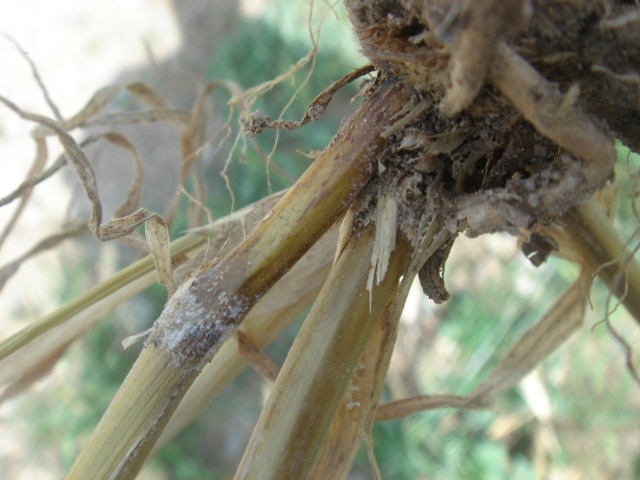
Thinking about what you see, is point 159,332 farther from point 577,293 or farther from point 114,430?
point 577,293

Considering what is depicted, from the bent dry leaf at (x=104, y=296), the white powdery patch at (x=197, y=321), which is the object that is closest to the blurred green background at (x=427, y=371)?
the bent dry leaf at (x=104, y=296)

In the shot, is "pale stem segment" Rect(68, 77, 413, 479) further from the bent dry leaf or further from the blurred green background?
the blurred green background

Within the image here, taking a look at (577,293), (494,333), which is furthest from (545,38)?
(494,333)

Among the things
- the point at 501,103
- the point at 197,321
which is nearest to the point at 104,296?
the point at 197,321

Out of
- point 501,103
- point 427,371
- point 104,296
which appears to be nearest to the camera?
point 501,103

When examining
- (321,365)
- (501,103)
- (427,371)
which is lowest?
(321,365)

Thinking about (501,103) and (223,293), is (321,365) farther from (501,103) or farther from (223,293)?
(501,103)

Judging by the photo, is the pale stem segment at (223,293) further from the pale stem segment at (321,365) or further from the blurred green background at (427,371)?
the blurred green background at (427,371)

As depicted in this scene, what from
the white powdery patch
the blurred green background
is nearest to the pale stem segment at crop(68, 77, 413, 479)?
the white powdery patch
